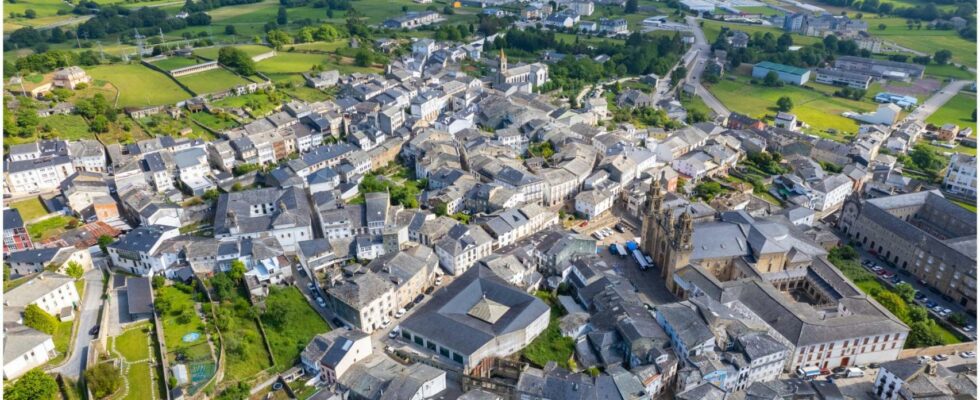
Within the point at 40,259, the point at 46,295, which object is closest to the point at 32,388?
the point at 46,295

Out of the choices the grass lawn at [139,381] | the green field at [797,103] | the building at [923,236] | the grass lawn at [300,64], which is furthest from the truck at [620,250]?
the grass lawn at [300,64]

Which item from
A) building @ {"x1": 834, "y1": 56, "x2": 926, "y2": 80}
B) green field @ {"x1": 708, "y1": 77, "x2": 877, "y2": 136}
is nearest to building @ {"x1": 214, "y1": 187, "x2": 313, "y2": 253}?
green field @ {"x1": 708, "y1": 77, "x2": 877, "y2": 136}

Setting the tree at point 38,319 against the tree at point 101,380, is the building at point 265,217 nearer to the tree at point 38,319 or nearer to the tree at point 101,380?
the tree at point 38,319

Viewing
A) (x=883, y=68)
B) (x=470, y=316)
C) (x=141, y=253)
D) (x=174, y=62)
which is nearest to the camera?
(x=470, y=316)

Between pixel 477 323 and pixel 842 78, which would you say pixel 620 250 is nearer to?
pixel 477 323

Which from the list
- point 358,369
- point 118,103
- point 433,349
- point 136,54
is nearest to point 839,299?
point 433,349

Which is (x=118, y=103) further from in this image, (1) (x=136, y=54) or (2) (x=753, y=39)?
(2) (x=753, y=39)
